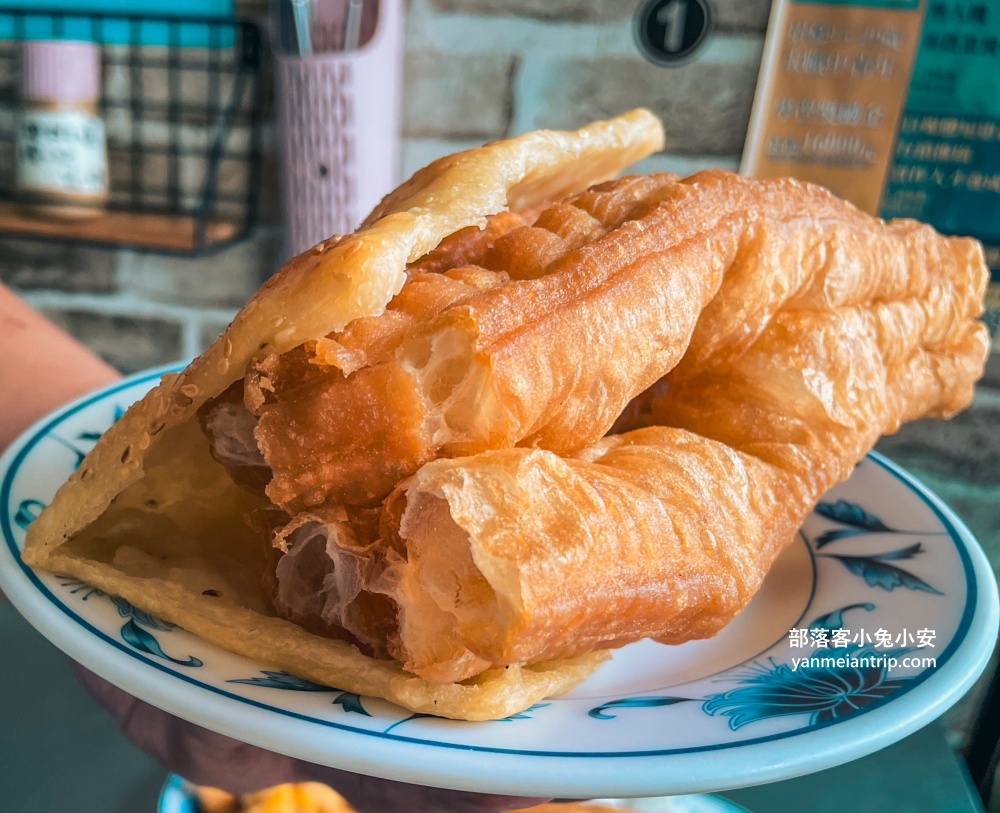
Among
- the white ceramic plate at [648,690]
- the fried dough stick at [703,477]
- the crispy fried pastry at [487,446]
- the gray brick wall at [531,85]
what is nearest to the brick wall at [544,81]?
the gray brick wall at [531,85]

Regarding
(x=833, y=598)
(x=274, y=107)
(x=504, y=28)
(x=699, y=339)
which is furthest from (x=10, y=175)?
(x=833, y=598)

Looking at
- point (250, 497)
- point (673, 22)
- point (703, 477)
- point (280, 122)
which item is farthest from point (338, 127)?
point (703, 477)

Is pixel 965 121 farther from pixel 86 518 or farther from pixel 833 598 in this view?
pixel 86 518

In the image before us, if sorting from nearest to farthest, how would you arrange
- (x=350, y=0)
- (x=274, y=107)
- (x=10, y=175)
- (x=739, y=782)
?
(x=739, y=782)
(x=350, y=0)
(x=274, y=107)
(x=10, y=175)

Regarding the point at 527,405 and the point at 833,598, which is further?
the point at 833,598

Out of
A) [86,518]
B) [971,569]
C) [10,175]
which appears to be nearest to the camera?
[86,518]

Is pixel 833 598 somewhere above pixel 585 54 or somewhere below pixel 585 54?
below

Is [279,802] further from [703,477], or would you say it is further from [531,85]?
[531,85]
